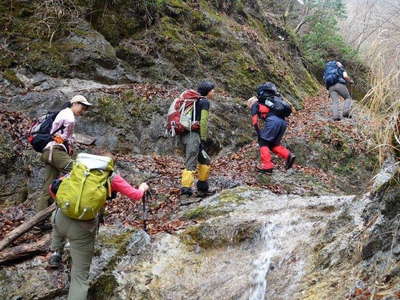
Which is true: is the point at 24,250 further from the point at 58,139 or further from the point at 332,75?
the point at 332,75

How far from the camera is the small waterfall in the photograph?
4931 millimetres

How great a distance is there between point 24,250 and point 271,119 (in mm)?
5389

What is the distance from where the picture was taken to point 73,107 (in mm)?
6711

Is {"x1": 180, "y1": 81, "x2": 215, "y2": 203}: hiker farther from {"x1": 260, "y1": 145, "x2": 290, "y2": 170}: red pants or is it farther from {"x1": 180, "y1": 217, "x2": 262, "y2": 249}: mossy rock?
{"x1": 260, "y1": 145, "x2": 290, "y2": 170}: red pants

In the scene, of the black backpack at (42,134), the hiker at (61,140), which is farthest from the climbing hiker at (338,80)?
the black backpack at (42,134)

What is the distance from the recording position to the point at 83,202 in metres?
4.57

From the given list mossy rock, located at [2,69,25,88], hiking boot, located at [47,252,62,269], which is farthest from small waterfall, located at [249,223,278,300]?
mossy rock, located at [2,69,25,88]

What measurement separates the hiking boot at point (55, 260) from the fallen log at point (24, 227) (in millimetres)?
950

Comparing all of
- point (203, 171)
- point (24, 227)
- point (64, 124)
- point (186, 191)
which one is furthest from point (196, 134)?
point (24, 227)

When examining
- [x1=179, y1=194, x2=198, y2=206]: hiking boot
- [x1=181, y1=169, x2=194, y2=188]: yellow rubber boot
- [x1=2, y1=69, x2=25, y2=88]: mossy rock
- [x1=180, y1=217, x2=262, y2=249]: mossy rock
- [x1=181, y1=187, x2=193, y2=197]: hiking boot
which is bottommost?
[x1=2, y1=69, x2=25, y2=88]: mossy rock

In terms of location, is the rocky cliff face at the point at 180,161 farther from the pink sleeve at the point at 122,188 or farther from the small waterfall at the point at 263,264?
the pink sleeve at the point at 122,188

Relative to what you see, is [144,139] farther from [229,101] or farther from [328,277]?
[328,277]

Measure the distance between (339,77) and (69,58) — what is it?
8402 mm

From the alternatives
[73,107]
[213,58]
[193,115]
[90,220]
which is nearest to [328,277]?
[90,220]
